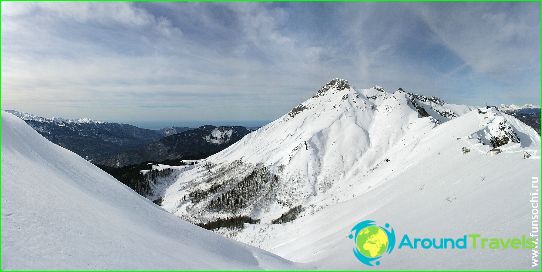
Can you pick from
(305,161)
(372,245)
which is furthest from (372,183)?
(305,161)

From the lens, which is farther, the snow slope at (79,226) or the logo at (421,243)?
the logo at (421,243)

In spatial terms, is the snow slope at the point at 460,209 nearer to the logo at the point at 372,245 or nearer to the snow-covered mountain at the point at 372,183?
the snow-covered mountain at the point at 372,183

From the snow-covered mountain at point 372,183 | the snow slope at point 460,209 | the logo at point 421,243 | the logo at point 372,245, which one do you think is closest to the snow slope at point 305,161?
the snow-covered mountain at point 372,183

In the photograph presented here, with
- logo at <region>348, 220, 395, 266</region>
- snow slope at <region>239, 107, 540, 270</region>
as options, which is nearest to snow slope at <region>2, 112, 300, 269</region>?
logo at <region>348, 220, 395, 266</region>

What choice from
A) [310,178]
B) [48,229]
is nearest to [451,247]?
[48,229]

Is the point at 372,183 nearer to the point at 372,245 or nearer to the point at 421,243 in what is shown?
the point at 421,243

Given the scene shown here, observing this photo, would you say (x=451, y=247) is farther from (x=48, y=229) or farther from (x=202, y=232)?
(x=48, y=229)

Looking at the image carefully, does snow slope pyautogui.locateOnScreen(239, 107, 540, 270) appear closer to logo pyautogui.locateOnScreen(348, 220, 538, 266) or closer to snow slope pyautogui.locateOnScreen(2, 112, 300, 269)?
logo pyautogui.locateOnScreen(348, 220, 538, 266)
